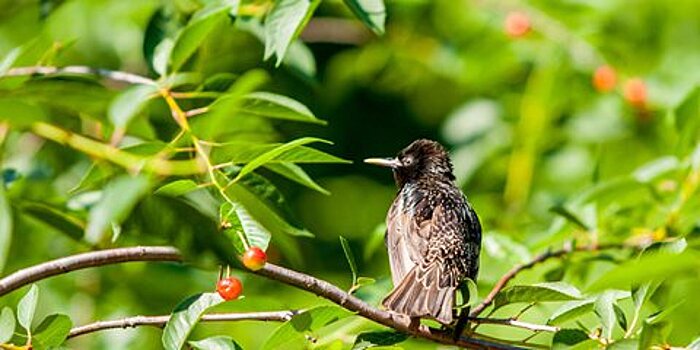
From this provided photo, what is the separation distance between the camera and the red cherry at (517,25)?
6.61 m

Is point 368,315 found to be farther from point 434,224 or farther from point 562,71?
point 562,71

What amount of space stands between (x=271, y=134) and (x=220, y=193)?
1650 mm

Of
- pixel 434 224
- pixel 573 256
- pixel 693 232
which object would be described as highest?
pixel 693 232

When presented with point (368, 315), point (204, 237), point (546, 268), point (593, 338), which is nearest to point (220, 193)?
point (368, 315)

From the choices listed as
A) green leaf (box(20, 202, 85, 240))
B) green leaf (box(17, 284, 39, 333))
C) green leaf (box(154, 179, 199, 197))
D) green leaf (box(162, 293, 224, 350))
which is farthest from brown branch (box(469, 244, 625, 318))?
green leaf (box(20, 202, 85, 240))

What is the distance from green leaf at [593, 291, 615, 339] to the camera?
301cm

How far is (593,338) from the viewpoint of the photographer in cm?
302

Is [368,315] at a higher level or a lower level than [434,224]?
lower

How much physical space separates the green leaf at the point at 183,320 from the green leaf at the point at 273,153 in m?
0.34

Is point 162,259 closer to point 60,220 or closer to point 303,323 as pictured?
point 303,323

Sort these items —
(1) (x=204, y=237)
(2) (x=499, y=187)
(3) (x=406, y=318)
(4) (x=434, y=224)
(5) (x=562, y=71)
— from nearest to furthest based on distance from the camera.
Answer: (1) (x=204, y=237) → (3) (x=406, y=318) → (4) (x=434, y=224) → (5) (x=562, y=71) → (2) (x=499, y=187)

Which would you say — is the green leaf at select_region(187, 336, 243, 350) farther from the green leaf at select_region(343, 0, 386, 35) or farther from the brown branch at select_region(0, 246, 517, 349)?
the green leaf at select_region(343, 0, 386, 35)

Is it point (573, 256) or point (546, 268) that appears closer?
point (573, 256)

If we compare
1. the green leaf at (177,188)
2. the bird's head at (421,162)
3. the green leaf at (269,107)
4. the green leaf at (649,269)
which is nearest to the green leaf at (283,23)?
the green leaf at (269,107)
